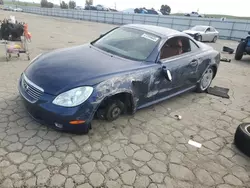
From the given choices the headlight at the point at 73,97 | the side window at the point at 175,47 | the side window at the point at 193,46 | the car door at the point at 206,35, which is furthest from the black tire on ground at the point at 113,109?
the car door at the point at 206,35

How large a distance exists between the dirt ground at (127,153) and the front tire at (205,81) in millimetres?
1108

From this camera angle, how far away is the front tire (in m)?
5.00

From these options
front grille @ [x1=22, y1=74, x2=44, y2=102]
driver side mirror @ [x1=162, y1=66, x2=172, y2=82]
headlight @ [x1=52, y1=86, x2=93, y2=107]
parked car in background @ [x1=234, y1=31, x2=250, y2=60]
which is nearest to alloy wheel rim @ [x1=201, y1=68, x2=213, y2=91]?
driver side mirror @ [x1=162, y1=66, x2=172, y2=82]

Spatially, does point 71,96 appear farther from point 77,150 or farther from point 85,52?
point 85,52

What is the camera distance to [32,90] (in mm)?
2863

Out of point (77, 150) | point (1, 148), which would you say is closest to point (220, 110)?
point (77, 150)

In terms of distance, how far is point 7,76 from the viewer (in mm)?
5000

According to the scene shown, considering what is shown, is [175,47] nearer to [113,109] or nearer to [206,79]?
[206,79]

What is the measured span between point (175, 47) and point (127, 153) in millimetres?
2381

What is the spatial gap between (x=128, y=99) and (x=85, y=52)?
1.19 meters

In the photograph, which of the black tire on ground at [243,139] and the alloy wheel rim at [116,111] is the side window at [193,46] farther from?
the alloy wheel rim at [116,111]

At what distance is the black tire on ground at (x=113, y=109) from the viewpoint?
3.15m

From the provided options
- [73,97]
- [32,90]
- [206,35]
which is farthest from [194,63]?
[206,35]

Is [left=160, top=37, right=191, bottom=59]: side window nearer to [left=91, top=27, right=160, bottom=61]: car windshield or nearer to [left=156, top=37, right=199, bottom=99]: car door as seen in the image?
[left=156, top=37, right=199, bottom=99]: car door
